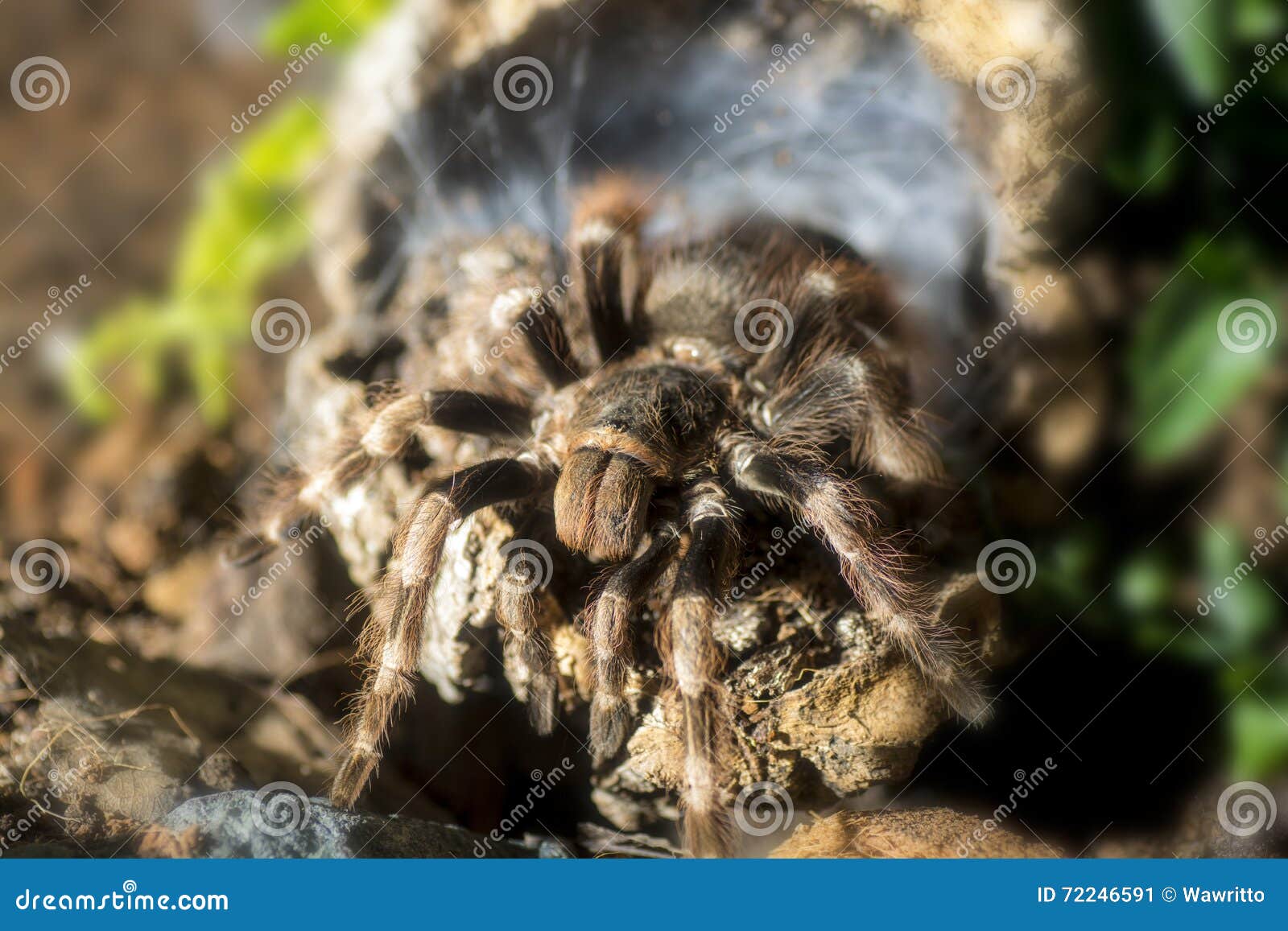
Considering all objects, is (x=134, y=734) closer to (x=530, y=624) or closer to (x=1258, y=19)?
(x=530, y=624)

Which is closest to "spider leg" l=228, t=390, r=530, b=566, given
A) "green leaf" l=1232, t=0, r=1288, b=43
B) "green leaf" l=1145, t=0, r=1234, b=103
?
"green leaf" l=1145, t=0, r=1234, b=103

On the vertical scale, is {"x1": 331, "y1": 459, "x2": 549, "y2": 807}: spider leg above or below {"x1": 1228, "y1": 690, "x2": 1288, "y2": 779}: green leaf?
below

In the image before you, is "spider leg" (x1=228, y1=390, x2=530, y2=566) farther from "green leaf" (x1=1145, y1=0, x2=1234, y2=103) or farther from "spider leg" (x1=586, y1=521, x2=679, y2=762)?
"green leaf" (x1=1145, y1=0, x2=1234, y2=103)

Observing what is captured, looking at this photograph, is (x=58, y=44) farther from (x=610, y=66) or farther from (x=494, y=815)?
(x=494, y=815)

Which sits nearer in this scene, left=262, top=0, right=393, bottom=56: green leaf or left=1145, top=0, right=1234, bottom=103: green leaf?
left=1145, top=0, right=1234, bottom=103: green leaf

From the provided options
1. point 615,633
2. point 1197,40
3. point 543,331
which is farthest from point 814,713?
point 1197,40

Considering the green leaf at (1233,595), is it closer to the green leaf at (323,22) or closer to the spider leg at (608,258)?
the spider leg at (608,258)

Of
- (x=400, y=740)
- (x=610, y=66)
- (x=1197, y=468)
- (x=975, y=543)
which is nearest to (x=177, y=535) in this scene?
(x=400, y=740)

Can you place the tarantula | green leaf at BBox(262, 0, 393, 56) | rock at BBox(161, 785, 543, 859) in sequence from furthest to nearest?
green leaf at BBox(262, 0, 393, 56) < the tarantula < rock at BBox(161, 785, 543, 859)
